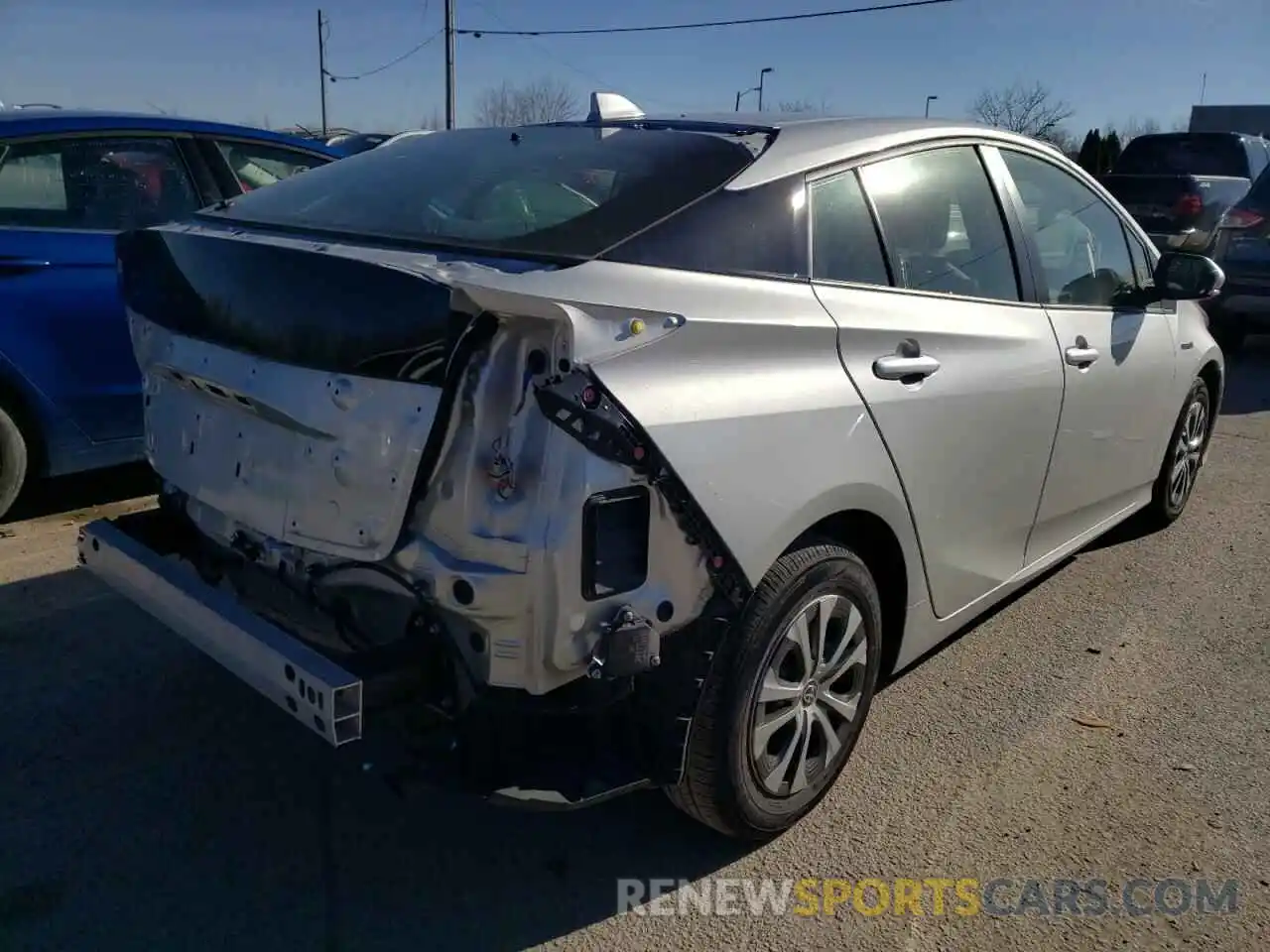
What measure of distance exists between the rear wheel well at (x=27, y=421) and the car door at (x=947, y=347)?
11.5 ft

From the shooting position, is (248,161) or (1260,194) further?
(1260,194)

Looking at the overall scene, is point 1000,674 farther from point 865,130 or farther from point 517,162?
point 517,162

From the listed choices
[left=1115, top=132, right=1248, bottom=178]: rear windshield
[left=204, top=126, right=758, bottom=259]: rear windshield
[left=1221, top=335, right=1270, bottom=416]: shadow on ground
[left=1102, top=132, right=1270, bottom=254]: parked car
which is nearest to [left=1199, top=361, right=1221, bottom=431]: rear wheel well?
[left=1221, top=335, right=1270, bottom=416]: shadow on ground

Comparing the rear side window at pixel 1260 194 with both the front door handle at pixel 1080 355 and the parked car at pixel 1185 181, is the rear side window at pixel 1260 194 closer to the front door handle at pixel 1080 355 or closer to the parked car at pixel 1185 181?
the parked car at pixel 1185 181

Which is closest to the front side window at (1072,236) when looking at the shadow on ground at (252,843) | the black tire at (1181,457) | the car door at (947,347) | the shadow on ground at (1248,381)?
the car door at (947,347)

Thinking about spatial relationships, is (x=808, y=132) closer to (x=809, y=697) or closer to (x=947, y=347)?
(x=947, y=347)

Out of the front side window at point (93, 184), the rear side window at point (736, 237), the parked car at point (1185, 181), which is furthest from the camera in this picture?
the parked car at point (1185, 181)

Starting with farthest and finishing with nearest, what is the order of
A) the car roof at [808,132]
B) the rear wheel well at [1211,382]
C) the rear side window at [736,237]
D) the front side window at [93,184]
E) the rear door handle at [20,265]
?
the rear wheel well at [1211,382] < the front side window at [93,184] < the rear door handle at [20,265] < the car roof at [808,132] < the rear side window at [736,237]

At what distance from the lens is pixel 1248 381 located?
Answer: 31.2 feet

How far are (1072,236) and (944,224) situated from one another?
980 millimetres

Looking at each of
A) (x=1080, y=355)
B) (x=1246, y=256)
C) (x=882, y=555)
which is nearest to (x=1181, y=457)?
(x=1080, y=355)

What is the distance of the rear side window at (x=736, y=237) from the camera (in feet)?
8.29

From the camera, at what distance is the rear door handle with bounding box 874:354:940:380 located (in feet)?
9.46

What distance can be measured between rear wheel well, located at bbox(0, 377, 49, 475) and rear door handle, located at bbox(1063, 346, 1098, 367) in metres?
4.05
